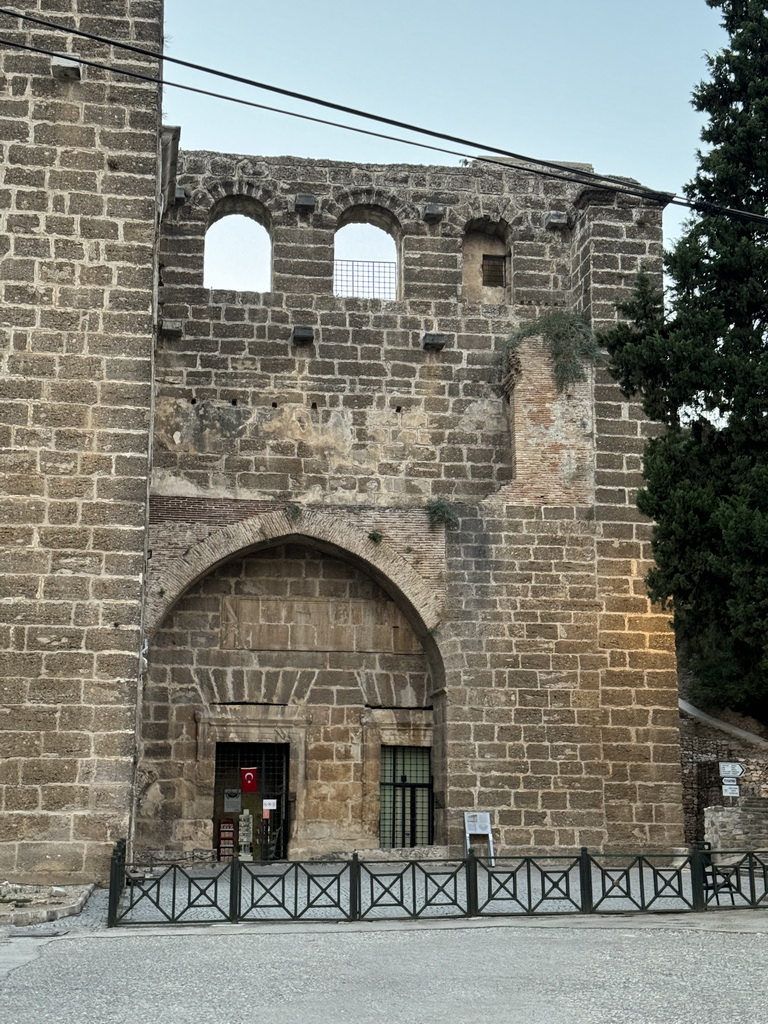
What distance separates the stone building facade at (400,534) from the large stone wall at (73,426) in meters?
2.10

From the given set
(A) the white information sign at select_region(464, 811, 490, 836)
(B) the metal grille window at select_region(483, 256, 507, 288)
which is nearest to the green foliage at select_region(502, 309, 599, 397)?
(B) the metal grille window at select_region(483, 256, 507, 288)

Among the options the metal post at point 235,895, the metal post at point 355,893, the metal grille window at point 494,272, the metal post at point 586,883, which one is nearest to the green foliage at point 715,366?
the metal post at point 586,883

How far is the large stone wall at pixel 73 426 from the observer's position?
11.6 m

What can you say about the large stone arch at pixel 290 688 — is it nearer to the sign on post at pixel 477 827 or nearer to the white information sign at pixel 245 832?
the white information sign at pixel 245 832

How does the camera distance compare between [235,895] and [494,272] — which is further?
[494,272]

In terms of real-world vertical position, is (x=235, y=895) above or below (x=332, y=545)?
below

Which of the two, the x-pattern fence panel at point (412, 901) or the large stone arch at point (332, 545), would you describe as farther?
the large stone arch at point (332, 545)

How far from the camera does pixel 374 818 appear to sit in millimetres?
16328

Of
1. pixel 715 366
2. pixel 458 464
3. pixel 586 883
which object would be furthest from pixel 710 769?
pixel 586 883

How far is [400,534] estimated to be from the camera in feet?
52.9

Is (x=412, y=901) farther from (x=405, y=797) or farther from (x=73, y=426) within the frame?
(x=405, y=797)

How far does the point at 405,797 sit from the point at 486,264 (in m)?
6.74

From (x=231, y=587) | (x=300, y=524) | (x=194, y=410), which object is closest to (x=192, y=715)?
(x=231, y=587)

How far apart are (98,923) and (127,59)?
7.48 m
